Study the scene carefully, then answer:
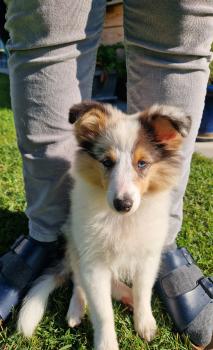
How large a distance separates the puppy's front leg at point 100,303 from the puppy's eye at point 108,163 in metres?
0.52

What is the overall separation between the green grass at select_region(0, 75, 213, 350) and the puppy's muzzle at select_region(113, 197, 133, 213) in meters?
0.75

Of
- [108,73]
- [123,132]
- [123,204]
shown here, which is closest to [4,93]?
[108,73]

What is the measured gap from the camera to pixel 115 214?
81.7 inches

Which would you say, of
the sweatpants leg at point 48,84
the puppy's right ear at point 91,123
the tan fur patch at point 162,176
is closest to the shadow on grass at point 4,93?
the sweatpants leg at point 48,84

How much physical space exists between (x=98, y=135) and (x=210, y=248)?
1.25 meters

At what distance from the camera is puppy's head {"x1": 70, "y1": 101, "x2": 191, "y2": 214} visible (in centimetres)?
183

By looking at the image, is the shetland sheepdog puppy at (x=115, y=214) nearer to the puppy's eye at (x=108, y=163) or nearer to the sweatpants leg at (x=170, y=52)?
the puppy's eye at (x=108, y=163)

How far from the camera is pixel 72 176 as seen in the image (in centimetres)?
223

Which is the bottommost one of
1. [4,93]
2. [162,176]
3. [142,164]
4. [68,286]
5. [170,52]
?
[4,93]

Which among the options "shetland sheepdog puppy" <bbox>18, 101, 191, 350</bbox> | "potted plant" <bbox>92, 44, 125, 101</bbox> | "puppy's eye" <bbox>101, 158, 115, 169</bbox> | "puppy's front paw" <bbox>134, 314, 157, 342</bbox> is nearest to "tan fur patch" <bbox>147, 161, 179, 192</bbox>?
"shetland sheepdog puppy" <bbox>18, 101, 191, 350</bbox>

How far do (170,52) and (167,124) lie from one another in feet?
1.16

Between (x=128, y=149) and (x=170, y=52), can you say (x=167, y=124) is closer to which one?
(x=128, y=149)

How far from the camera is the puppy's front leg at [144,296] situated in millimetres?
2062

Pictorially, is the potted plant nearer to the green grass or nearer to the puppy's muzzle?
the green grass
